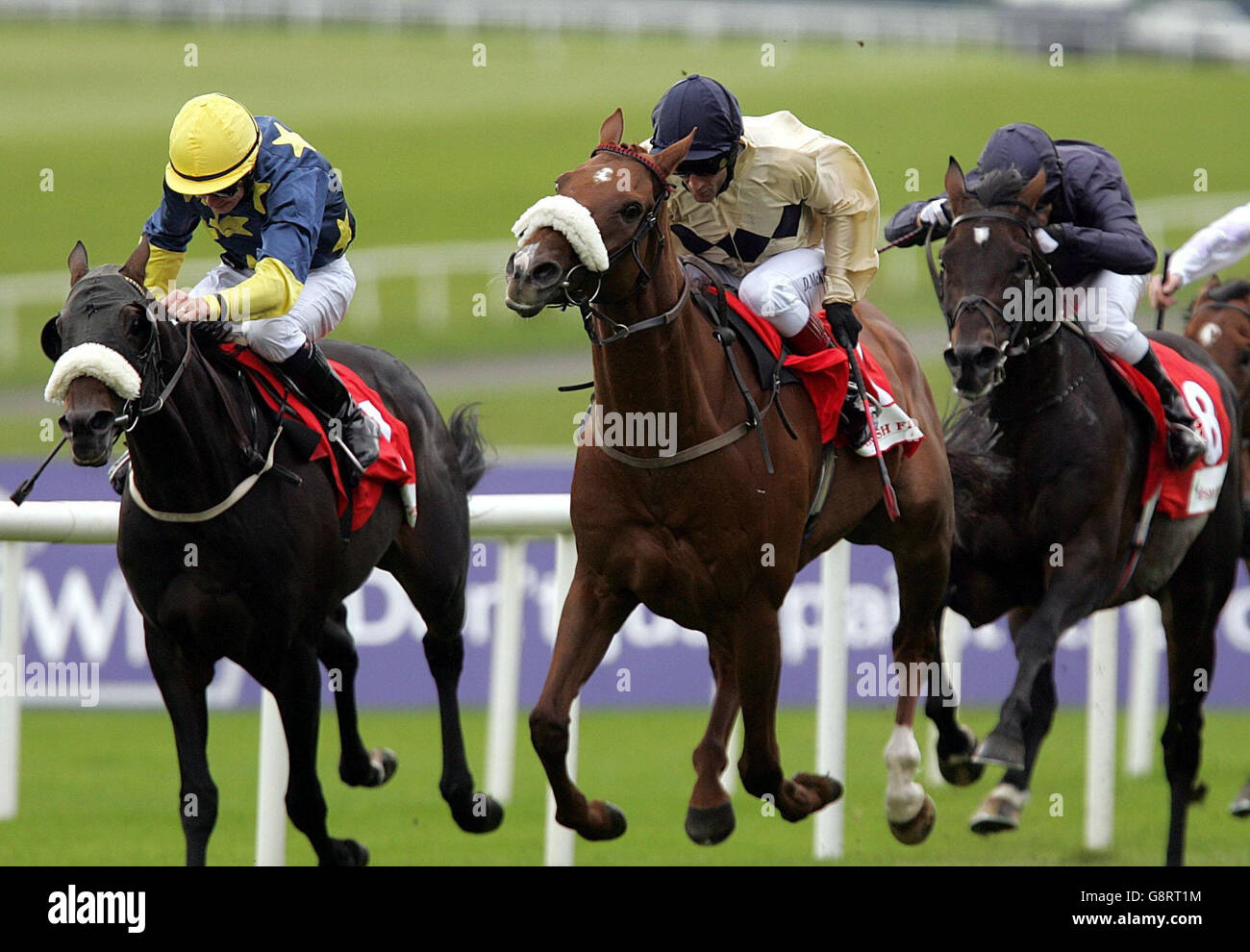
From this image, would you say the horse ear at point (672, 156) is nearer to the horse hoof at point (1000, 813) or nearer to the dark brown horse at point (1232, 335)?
the horse hoof at point (1000, 813)

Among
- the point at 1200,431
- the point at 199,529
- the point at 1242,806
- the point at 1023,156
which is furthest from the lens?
the point at 1242,806

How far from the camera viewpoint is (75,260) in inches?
182

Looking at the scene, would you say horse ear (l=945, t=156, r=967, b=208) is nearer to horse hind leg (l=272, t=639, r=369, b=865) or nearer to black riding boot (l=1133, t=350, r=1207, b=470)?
black riding boot (l=1133, t=350, r=1207, b=470)

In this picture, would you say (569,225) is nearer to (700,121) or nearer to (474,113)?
(700,121)

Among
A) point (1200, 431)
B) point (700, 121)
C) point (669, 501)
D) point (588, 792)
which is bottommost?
point (588, 792)

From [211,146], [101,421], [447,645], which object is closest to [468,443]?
[447,645]

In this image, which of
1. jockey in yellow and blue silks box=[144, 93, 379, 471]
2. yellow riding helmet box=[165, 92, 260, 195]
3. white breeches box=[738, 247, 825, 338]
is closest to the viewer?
jockey in yellow and blue silks box=[144, 93, 379, 471]

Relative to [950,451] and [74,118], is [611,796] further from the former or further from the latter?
[74,118]

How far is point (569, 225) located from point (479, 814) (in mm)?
2586

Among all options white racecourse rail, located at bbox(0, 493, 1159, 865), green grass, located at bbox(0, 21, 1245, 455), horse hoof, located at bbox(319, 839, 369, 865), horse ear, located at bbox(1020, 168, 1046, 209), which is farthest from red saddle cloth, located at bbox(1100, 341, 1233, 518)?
green grass, located at bbox(0, 21, 1245, 455)

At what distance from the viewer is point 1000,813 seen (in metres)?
6.05

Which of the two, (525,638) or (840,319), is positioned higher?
(840,319)

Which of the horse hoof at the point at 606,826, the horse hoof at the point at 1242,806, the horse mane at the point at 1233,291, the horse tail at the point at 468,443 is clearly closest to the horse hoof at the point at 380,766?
the horse tail at the point at 468,443

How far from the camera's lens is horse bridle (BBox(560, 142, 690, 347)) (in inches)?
165
